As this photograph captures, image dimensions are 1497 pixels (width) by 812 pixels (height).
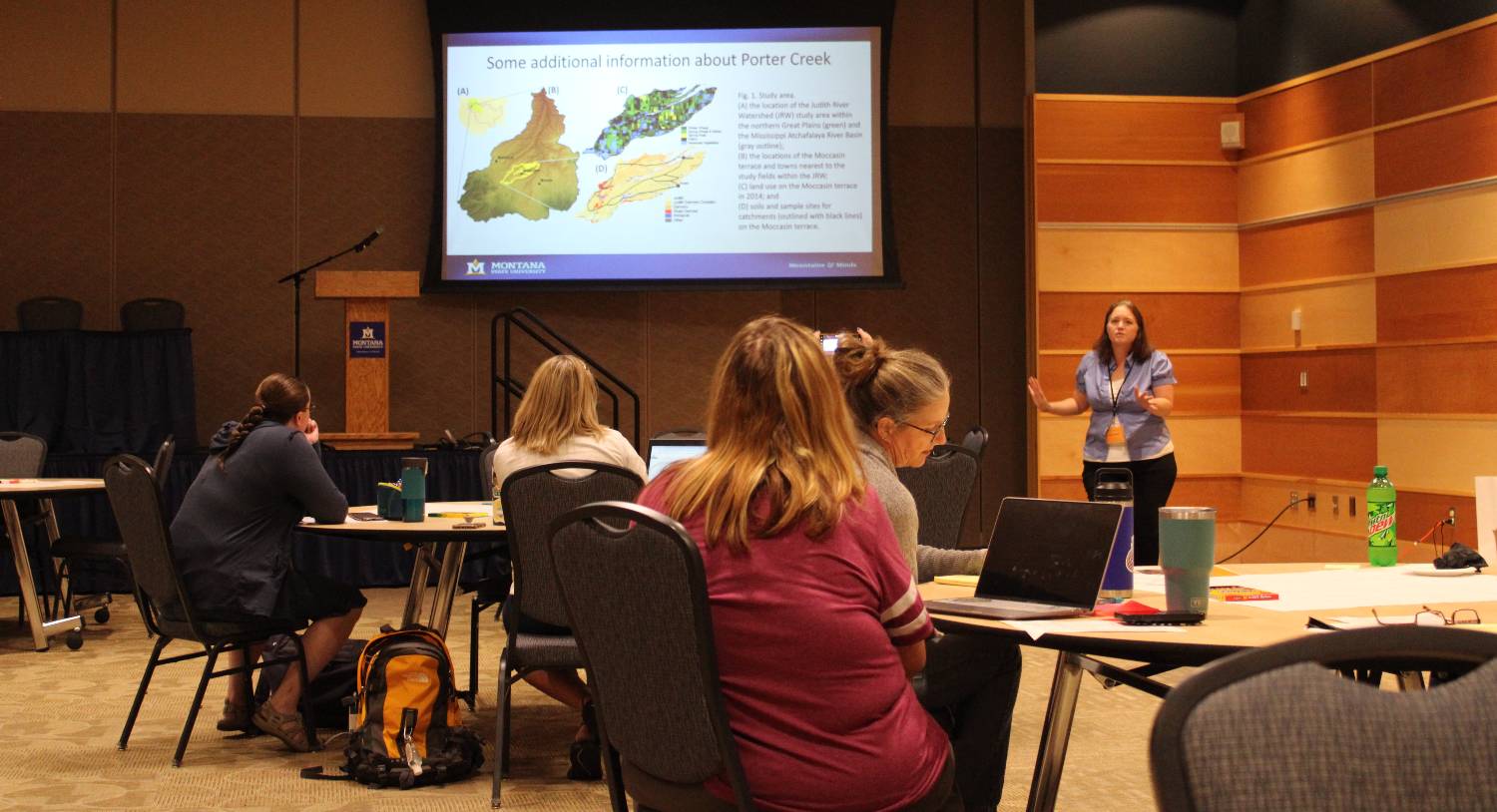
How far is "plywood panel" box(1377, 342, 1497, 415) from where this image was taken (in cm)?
618

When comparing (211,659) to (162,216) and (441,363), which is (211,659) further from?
(162,216)

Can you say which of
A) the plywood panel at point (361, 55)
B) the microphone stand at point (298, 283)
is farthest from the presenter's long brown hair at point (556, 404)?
the plywood panel at point (361, 55)

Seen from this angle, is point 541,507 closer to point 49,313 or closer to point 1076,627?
point 1076,627

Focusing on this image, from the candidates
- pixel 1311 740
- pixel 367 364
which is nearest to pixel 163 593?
pixel 1311 740

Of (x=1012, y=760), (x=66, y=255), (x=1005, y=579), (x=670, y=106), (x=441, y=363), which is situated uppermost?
(x=670, y=106)

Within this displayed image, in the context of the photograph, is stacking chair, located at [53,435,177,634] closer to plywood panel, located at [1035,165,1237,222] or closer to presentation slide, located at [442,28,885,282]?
presentation slide, located at [442,28,885,282]

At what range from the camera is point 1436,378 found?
645cm

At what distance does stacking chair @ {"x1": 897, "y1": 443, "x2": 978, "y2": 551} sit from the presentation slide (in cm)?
421

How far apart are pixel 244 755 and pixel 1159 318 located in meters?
5.82

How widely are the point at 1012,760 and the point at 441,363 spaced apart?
5559 mm

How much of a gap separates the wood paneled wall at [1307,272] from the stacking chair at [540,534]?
4674 mm

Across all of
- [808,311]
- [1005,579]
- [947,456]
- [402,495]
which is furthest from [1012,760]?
[808,311]

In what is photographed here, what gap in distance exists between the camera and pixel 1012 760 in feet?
12.3

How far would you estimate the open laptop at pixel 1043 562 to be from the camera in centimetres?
211
